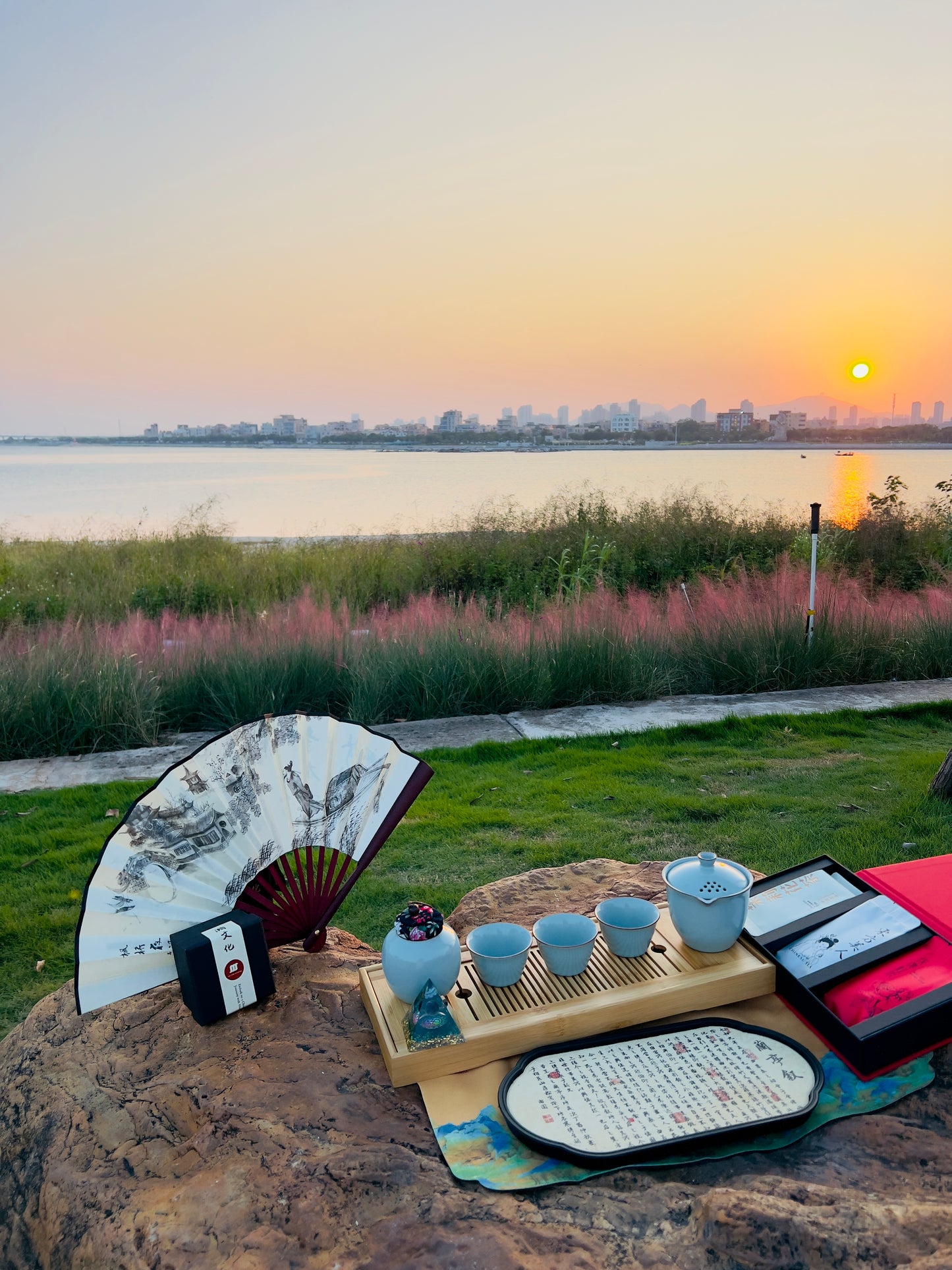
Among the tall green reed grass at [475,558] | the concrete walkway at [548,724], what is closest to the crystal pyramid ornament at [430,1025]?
the concrete walkway at [548,724]

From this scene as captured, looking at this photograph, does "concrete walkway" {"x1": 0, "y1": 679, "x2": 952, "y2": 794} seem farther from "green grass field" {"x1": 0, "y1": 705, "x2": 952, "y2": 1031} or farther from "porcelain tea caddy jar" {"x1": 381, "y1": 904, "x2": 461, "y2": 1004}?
"porcelain tea caddy jar" {"x1": 381, "y1": 904, "x2": 461, "y2": 1004}

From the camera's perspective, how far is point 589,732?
5633mm

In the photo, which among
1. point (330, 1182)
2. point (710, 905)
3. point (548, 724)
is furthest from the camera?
point (548, 724)

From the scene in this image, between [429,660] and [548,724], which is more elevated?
[429,660]

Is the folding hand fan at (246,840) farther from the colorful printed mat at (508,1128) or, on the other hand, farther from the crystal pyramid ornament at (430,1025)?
the colorful printed mat at (508,1128)

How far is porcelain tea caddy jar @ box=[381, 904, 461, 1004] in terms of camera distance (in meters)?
1.82

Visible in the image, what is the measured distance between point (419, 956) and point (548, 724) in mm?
4113

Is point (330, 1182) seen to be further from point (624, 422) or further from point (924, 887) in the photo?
point (624, 422)

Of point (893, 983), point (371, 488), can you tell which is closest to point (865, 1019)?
point (893, 983)

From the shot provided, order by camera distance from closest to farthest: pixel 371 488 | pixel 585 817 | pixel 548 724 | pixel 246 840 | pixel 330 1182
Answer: pixel 330 1182 → pixel 246 840 → pixel 585 817 → pixel 548 724 → pixel 371 488

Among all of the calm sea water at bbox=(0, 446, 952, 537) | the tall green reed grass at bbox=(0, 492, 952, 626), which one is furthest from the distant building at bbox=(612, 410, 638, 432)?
the tall green reed grass at bbox=(0, 492, 952, 626)

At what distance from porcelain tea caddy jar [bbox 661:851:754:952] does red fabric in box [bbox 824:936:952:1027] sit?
24cm

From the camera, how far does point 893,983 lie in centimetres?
185

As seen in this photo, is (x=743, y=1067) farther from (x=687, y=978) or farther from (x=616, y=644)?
(x=616, y=644)
